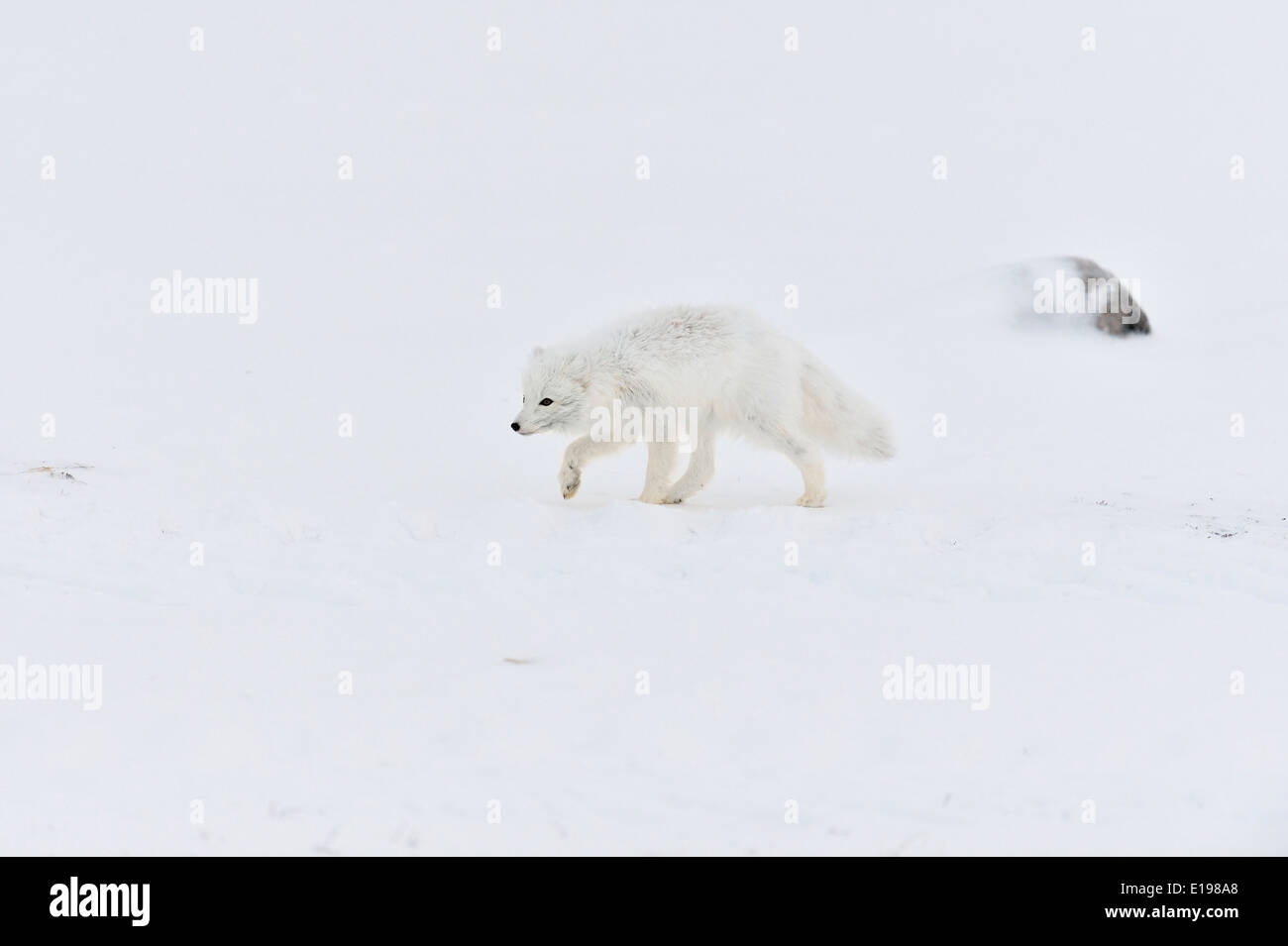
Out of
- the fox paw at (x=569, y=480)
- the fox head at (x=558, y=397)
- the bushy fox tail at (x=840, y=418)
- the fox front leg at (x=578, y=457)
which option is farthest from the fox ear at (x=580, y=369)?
the bushy fox tail at (x=840, y=418)

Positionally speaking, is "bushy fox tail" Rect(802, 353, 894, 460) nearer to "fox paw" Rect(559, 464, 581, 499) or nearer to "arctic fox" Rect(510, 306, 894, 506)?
"arctic fox" Rect(510, 306, 894, 506)

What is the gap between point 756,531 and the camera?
741 centimetres

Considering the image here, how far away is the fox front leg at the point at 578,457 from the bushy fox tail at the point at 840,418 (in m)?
1.75

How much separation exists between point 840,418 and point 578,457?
236cm

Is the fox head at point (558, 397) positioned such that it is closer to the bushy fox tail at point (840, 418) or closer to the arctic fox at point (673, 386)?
the arctic fox at point (673, 386)

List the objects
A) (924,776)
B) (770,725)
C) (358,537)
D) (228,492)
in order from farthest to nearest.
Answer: (228,492) → (358,537) → (770,725) → (924,776)

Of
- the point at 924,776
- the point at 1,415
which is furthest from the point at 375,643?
the point at 1,415

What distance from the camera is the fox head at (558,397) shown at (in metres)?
8.84

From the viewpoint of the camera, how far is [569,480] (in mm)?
9242

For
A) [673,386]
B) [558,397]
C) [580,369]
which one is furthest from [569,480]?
[673,386]

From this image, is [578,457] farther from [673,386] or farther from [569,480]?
[673,386]

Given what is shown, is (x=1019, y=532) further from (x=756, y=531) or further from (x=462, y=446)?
(x=462, y=446)

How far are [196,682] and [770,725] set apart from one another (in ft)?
8.62

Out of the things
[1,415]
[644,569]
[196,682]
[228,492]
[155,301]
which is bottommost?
[196,682]
